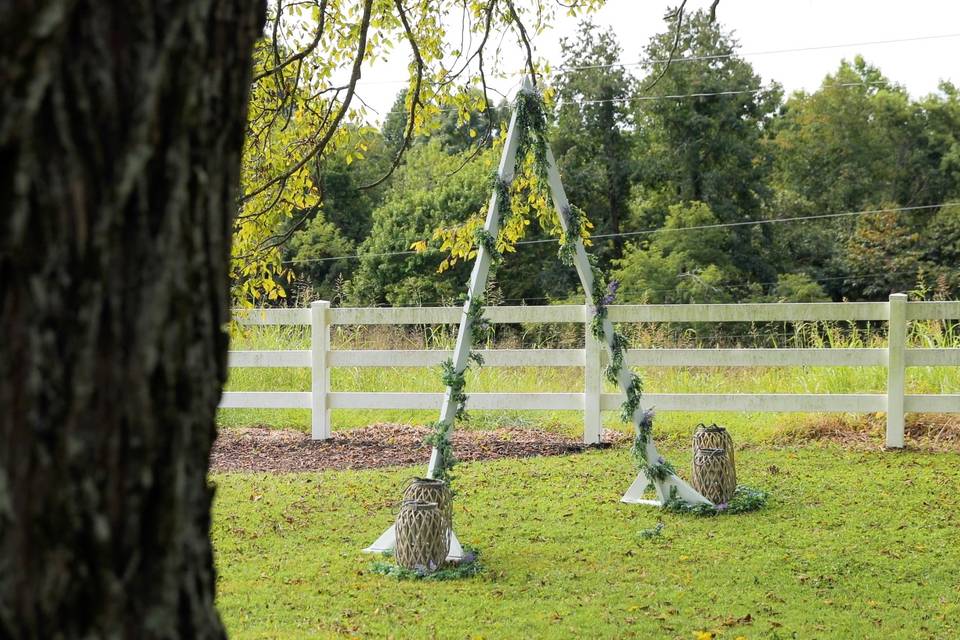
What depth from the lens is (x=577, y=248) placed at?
217 inches

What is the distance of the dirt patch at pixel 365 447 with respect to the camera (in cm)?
782

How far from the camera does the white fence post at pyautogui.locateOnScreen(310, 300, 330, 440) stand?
27.7ft

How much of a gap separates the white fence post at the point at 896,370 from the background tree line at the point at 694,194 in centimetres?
1447

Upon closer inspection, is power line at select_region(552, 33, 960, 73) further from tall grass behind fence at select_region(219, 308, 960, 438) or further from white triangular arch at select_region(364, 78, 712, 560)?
white triangular arch at select_region(364, 78, 712, 560)

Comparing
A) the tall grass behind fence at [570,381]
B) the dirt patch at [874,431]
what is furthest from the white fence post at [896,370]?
the tall grass behind fence at [570,381]

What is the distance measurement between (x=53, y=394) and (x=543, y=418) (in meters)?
8.41

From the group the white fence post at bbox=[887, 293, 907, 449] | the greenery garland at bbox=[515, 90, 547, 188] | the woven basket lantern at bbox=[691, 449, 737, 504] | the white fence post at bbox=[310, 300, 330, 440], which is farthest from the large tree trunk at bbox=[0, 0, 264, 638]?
the white fence post at bbox=[887, 293, 907, 449]

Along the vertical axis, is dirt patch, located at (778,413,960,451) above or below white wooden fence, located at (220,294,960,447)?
below

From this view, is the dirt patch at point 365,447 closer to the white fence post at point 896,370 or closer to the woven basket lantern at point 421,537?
the white fence post at point 896,370

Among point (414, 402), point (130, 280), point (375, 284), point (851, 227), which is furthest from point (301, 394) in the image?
point (851, 227)

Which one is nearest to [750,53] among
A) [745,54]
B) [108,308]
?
[745,54]

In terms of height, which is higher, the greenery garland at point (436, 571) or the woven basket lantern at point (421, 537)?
the woven basket lantern at point (421, 537)

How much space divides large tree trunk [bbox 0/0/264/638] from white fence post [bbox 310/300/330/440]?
727cm

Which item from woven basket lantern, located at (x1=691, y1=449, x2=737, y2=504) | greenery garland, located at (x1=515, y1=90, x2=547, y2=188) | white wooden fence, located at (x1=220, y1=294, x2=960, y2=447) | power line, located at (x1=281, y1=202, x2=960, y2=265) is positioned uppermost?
power line, located at (x1=281, y1=202, x2=960, y2=265)
